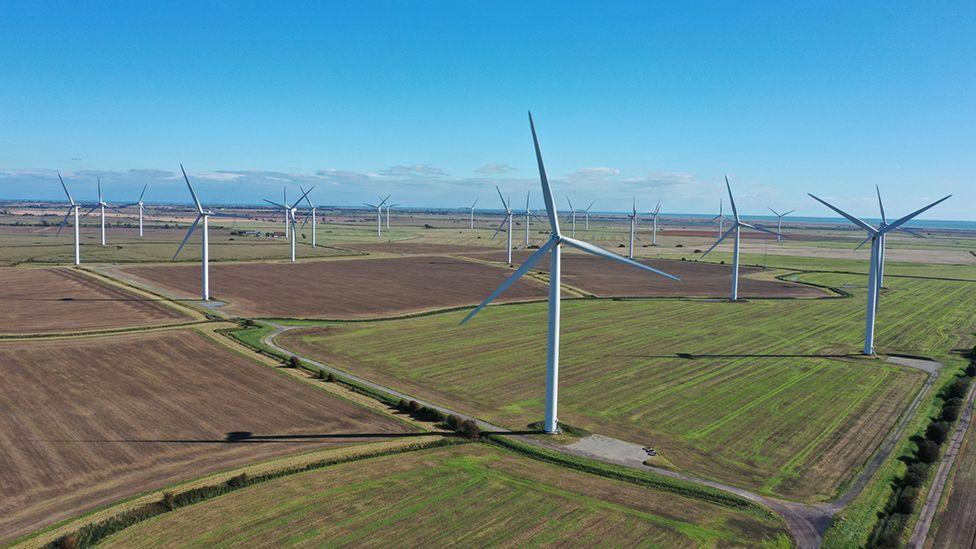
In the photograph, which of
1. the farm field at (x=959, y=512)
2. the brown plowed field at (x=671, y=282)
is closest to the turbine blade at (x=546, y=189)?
the farm field at (x=959, y=512)

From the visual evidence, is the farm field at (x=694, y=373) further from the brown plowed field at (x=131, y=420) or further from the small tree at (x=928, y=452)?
the brown plowed field at (x=131, y=420)

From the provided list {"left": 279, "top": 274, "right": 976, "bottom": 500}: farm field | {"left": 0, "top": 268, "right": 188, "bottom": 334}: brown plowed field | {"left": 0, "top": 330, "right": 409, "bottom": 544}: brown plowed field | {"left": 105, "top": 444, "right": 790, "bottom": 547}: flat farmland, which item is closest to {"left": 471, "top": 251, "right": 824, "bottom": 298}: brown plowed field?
{"left": 279, "top": 274, "right": 976, "bottom": 500}: farm field

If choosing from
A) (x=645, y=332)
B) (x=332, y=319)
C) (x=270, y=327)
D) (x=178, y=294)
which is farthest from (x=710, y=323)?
(x=178, y=294)

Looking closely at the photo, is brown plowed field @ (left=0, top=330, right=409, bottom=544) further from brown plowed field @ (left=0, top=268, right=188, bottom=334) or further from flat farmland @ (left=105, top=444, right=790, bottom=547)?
brown plowed field @ (left=0, top=268, right=188, bottom=334)

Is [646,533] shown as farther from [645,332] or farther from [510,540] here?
[645,332]

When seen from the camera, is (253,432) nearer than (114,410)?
Yes
